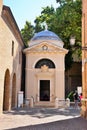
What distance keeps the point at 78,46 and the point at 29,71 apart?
8.30 meters

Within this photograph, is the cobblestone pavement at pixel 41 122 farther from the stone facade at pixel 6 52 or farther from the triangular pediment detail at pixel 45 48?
the triangular pediment detail at pixel 45 48

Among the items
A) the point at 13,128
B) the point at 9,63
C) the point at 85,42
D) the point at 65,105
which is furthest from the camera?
the point at 65,105

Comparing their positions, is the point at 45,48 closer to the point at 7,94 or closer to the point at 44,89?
the point at 44,89

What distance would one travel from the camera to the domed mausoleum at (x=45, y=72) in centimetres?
2612

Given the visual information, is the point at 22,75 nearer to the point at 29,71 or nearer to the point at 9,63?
the point at 29,71

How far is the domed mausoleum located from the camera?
26125 mm

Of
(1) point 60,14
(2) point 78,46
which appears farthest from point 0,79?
(2) point 78,46

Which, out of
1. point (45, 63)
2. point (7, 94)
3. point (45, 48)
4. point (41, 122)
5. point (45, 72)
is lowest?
point (41, 122)

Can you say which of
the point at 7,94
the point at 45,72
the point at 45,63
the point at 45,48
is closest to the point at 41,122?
the point at 7,94

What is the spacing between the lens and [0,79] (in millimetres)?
15773

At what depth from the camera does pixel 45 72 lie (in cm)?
2622

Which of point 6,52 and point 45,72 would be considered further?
point 45,72

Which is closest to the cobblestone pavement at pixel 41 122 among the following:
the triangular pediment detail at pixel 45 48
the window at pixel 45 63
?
the window at pixel 45 63

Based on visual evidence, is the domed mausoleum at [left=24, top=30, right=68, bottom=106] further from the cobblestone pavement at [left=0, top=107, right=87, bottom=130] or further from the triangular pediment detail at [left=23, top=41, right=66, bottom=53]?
the cobblestone pavement at [left=0, top=107, right=87, bottom=130]
